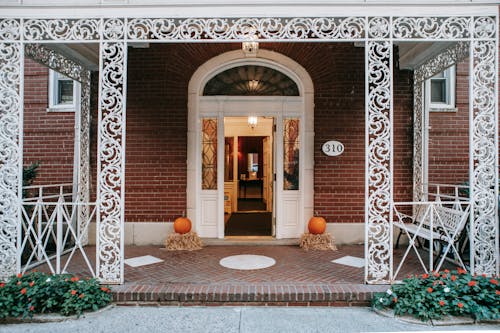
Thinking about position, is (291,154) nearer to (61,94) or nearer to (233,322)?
(233,322)

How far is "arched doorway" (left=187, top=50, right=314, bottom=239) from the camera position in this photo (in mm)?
6824

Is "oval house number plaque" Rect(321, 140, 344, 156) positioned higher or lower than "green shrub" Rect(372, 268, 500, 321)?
higher

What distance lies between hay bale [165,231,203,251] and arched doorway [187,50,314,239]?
428 millimetres

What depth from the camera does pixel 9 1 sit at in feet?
14.5

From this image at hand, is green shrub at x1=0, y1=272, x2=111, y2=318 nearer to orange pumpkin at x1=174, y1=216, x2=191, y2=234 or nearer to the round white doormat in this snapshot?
the round white doormat

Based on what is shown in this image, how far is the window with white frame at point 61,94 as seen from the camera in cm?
700

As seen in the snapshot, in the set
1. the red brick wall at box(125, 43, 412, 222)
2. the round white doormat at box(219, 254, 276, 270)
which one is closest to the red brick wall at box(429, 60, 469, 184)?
the red brick wall at box(125, 43, 412, 222)

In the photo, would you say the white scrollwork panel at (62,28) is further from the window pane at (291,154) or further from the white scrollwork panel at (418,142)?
the white scrollwork panel at (418,142)

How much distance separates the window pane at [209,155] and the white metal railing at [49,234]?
6.79 ft

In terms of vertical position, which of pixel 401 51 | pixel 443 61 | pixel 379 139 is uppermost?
pixel 401 51

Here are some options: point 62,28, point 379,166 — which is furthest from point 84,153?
point 379,166

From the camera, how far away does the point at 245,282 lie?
4586mm

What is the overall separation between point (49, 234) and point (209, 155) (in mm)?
3022

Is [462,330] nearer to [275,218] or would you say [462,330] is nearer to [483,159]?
[483,159]
